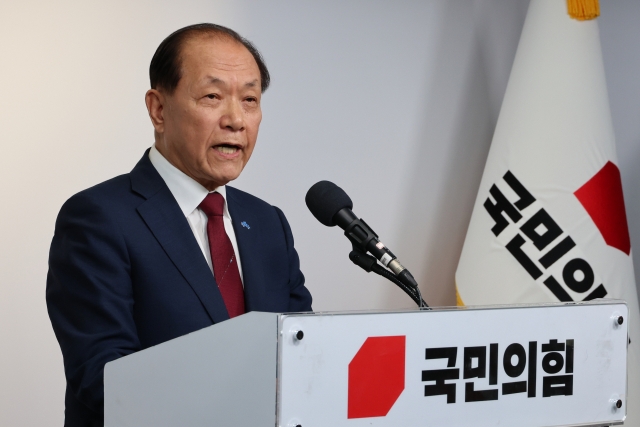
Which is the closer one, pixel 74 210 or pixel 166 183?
pixel 74 210

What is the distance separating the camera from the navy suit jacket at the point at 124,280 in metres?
1.25

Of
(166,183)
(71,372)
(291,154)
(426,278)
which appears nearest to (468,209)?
(426,278)

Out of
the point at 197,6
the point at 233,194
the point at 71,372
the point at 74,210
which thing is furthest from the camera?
the point at 197,6

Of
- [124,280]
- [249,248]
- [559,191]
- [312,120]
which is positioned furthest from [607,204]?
[124,280]

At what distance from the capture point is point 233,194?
1.78 m

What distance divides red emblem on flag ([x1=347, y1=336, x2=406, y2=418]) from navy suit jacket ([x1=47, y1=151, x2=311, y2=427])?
45 centimetres

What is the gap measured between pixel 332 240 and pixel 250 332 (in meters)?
2.11

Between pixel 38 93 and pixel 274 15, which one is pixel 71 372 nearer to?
pixel 38 93

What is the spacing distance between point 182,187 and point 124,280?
0.91 feet

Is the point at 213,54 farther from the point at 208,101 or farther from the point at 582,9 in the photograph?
the point at 582,9

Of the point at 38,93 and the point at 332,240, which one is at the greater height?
the point at 38,93

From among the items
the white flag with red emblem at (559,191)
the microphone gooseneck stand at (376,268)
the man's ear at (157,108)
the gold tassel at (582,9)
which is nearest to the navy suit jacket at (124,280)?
the man's ear at (157,108)

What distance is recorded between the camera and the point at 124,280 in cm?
136

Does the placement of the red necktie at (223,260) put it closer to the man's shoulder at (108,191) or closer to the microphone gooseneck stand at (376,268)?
the man's shoulder at (108,191)
